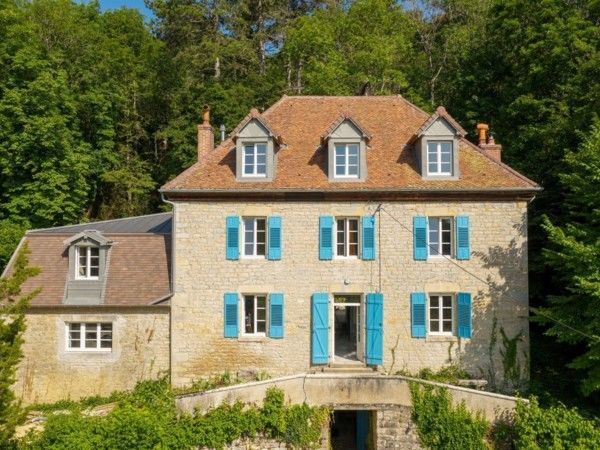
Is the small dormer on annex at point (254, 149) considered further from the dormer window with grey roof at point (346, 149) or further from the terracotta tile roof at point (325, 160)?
the dormer window with grey roof at point (346, 149)

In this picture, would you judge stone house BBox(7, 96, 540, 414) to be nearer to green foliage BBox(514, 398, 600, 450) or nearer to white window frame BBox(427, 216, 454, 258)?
white window frame BBox(427, 216, 454, 258)

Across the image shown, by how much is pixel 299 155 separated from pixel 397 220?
14.3 ft

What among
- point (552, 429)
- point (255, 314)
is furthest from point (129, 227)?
point (552, 429)

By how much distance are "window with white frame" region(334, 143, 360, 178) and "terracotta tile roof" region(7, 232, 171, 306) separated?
6995 mm

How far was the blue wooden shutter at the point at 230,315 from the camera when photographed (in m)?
17.6

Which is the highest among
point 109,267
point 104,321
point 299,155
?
point 299,155

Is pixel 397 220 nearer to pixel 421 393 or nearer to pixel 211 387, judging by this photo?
pixel 421 393

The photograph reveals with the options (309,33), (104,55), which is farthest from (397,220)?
(104,55)

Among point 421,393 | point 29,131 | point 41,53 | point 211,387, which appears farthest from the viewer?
point 41,53

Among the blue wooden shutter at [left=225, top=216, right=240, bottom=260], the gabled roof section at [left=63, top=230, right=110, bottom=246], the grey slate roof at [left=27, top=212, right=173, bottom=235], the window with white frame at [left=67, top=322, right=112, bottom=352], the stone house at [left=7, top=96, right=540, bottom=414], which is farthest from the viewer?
the grey slate roof at [left=27, top=212, right=173, bottom=235]

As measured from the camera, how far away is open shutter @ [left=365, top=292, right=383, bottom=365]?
17.5 m

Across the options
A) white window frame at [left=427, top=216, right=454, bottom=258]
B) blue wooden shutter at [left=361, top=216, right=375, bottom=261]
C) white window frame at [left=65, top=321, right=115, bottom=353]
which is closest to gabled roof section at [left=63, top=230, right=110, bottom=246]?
white window frame at [left=65, top=321, right=115, bottom=353]

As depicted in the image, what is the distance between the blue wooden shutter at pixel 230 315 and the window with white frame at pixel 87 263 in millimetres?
4972

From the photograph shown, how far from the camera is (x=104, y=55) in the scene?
118 feet
